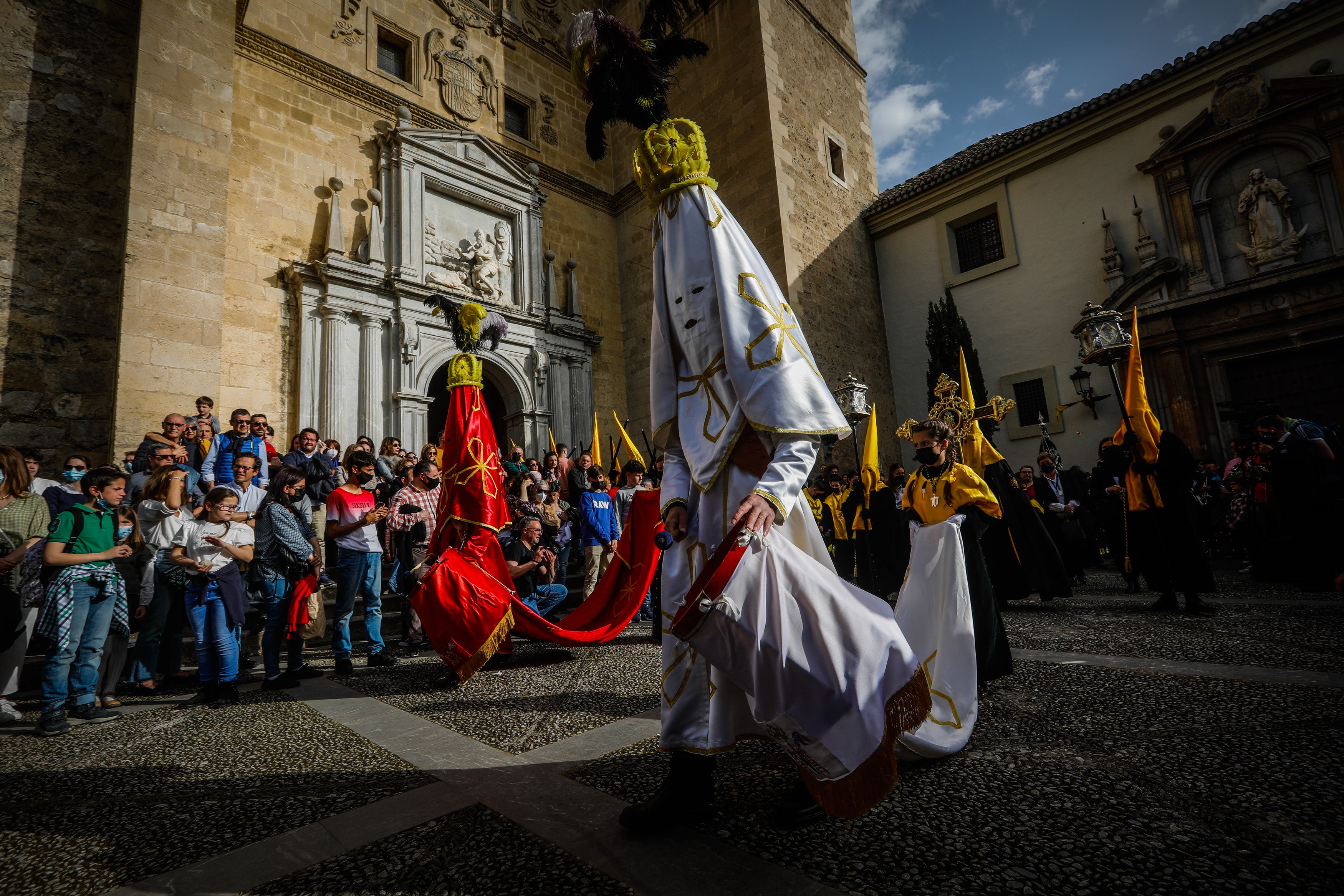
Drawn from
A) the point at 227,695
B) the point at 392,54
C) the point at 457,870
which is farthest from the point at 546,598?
the point at 392,54

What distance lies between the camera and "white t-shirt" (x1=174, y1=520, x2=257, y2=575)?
4398 mm

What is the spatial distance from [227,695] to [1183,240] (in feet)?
58.1

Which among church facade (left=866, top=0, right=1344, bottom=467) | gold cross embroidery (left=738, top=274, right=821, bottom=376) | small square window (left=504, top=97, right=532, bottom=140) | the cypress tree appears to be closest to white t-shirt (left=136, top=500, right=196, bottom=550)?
gold cross embroidery (left=738, top=274, right=821, bottom=376)

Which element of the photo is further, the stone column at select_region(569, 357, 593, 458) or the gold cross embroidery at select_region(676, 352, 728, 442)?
the stone column at select_region(569, 357, 593, 458)

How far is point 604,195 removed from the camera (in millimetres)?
17641

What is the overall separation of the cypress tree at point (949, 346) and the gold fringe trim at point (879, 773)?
49.0 ft

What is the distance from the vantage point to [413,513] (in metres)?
6.36

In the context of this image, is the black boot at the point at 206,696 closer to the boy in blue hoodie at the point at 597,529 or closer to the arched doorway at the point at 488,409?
the boy in blue hoodie at the point at 597,529

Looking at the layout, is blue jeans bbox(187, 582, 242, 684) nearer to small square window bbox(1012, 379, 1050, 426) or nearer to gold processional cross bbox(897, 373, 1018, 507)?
gold processional cross bbox(897, 373, 1018, 507)

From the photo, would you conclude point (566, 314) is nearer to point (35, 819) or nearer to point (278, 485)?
point (278, 485)

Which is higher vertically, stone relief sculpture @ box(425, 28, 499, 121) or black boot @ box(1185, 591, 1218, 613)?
stone relief sculpture @ box(425, 28, 499, 121)

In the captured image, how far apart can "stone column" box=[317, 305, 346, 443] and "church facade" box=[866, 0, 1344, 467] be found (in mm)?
14666

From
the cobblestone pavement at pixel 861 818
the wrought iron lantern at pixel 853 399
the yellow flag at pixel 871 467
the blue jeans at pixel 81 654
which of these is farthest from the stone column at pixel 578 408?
the cobblestone pavement at pixel 861 818

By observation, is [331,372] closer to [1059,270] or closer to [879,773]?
[879,773]
